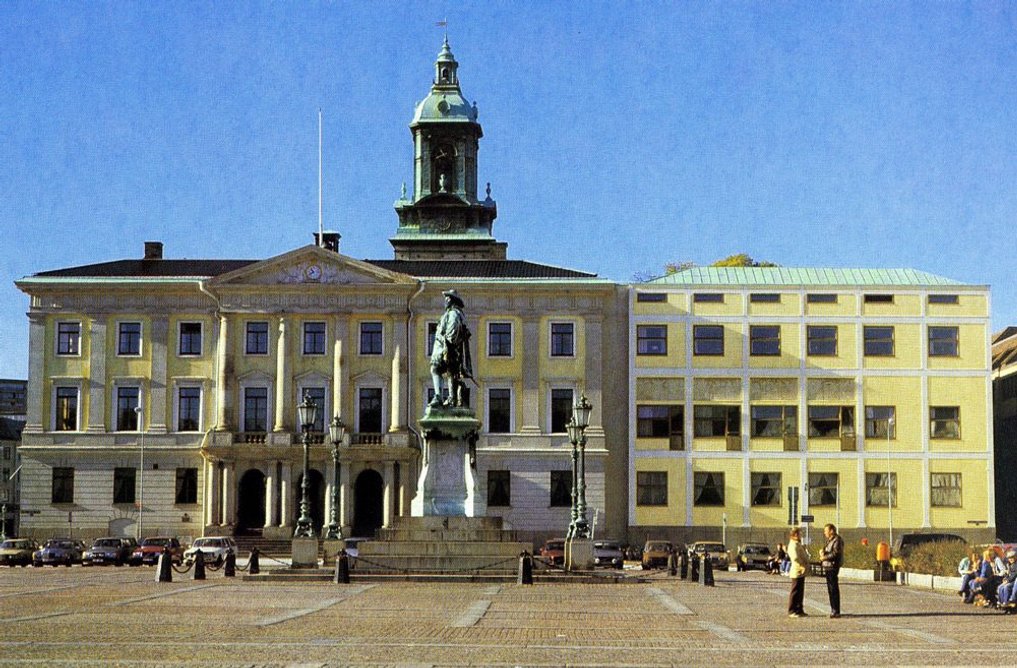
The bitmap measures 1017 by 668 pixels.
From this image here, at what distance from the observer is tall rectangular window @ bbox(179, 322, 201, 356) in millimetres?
84438

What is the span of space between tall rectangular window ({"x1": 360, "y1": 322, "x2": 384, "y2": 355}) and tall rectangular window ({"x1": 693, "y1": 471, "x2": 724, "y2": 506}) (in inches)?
685

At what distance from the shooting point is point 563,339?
84000mm

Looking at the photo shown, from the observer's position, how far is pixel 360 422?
83.8 metres

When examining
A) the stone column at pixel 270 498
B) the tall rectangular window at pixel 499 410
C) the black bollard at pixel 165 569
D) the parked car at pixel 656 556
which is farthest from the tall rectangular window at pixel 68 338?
the black bollard at pixel 165 569

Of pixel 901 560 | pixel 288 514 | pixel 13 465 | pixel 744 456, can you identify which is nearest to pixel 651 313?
pixel 744 456

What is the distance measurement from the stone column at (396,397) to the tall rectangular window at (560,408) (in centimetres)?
775

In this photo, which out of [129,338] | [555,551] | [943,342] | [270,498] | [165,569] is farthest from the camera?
[129,338]

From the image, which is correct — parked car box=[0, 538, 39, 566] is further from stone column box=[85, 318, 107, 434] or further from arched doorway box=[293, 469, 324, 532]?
arched doorway box=[293, 469, 324, 532]

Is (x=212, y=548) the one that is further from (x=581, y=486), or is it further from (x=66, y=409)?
(x=581, y=486)

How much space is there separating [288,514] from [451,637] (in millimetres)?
56815

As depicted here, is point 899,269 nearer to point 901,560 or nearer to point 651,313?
point 651,313

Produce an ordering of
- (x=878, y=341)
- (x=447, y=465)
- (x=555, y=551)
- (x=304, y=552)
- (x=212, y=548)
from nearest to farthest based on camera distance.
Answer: (x=447, y=465)
(x=304, y=552)
(x=555, y=551)
(x=212, y=548)
(x=878, y=341)

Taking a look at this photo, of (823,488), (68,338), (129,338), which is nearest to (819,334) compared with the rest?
(823,488)

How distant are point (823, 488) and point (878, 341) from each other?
8000mm
